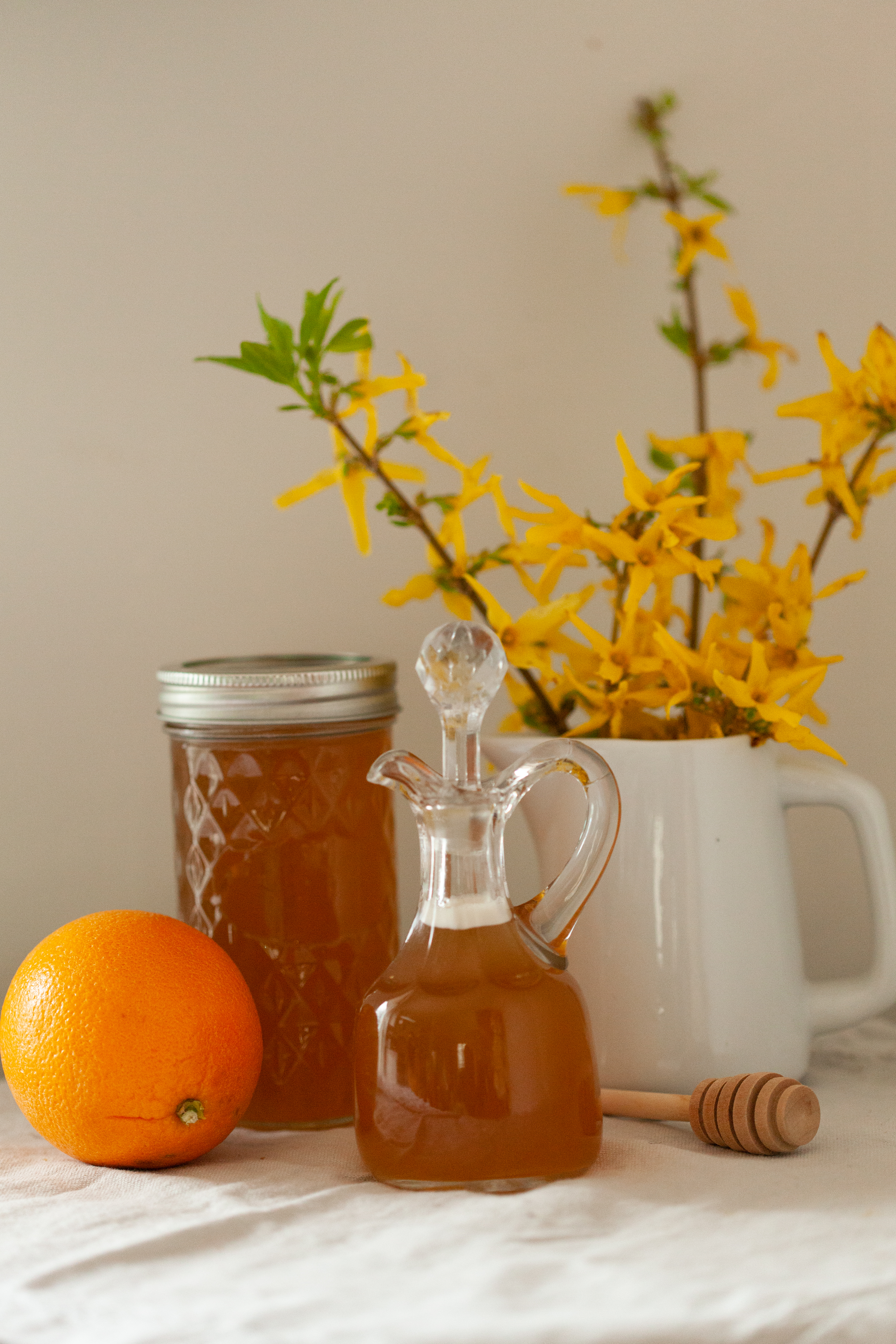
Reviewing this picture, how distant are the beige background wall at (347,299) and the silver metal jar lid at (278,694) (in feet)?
0.66

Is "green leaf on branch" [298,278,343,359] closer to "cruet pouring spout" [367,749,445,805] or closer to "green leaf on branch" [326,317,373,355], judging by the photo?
"green leaf on branch" [326,317,373,355]

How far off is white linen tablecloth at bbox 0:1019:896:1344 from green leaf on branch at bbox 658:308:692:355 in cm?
46

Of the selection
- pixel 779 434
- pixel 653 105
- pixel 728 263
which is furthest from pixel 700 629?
pixel 653 105

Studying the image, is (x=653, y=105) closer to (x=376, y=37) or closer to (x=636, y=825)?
(x=376, y=37)

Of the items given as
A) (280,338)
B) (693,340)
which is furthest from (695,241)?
(280,338)

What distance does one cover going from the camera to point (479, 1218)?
50cm

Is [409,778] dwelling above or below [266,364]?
below

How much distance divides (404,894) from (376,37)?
61cm

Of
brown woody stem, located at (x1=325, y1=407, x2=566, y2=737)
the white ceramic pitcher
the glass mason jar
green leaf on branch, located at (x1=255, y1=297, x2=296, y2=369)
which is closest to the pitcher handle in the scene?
the white ceramic pitcher

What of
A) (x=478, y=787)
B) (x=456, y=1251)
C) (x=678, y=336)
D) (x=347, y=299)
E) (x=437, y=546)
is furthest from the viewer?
(x=347, y=299)

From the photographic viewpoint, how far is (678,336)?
0.77 metres

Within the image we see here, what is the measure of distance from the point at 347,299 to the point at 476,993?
538mm

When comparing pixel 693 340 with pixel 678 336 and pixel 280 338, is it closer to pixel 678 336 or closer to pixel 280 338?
pixel 678 336

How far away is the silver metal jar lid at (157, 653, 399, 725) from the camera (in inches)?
25.3
